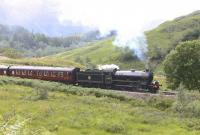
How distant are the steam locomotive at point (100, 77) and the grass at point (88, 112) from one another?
3487 mm

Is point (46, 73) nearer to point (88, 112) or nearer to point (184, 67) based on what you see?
point (184, 67)

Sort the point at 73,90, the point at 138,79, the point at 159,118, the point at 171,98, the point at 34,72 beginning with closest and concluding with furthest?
the point at 159,118 < the point at 171,98 < the point at 138,79 < the point at 73,90 < the point at 34,72

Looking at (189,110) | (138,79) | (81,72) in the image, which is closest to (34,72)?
(81,72)

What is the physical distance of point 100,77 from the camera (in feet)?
234

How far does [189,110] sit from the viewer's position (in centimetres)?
5653

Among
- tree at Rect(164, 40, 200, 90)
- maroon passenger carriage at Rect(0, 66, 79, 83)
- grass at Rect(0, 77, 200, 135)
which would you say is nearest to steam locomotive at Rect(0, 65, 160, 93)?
maroon passenger carriage at Rect(0, 66, 79, 83)

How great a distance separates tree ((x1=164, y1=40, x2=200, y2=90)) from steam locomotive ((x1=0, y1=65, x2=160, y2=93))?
1122cm

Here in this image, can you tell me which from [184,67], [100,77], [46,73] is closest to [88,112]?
[100,77]

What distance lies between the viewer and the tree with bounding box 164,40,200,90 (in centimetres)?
7762

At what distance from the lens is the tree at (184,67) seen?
77625mm

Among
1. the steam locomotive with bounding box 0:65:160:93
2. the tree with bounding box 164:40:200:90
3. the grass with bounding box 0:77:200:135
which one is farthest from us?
the tree with bounding box 164:40:200:90

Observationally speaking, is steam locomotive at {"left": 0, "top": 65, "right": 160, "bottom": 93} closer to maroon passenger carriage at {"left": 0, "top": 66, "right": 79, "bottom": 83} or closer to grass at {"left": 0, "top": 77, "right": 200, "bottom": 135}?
maroon passenger carriage at {"left": 0, "top": 66, "right": 79, "bottom": 83}

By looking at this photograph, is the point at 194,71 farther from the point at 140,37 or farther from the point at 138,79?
the point at 140,37

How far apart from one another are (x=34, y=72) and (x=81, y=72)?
13.9 meters
